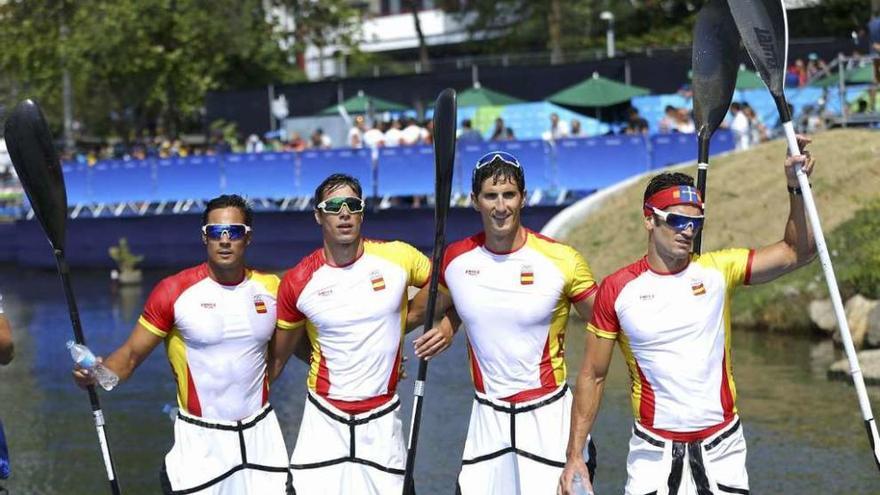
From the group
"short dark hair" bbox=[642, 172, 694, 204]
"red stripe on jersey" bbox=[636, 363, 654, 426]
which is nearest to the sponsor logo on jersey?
"red stripe on jersey" bbox=[636, 363, 654, 426]

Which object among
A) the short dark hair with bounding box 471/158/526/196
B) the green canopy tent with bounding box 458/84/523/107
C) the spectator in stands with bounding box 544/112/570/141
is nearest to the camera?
the short dark hair with bounding box 471/158/526/196

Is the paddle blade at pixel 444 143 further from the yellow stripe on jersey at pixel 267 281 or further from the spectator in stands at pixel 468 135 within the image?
the spectator in stands at pixel 468 135

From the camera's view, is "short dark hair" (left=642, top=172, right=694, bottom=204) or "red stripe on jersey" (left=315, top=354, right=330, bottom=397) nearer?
"short dark hair" (left=642, top=172, right=694, bottom=204)

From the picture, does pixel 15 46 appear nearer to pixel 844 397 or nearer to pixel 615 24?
pixel 615 24

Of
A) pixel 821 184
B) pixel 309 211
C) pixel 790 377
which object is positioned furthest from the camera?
pixel 309 211

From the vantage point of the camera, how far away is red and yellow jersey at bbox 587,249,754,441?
8125 mm

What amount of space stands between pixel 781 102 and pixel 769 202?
16.0 meters

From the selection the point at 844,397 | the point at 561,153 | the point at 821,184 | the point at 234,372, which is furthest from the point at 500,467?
the point at 561,153

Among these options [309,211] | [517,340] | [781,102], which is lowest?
[309,211]

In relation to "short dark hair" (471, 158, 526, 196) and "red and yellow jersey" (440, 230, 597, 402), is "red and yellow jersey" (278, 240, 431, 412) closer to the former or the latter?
"red and yellow jersey" (440, 230, 597, 402)

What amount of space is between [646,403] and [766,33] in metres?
2.50

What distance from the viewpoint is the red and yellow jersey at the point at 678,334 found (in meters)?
8.12

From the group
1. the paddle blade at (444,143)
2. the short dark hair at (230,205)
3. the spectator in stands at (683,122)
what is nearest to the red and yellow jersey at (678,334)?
the paddle blade at (444,143)

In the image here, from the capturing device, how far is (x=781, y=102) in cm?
909
